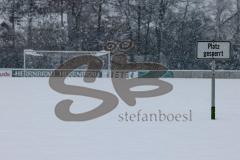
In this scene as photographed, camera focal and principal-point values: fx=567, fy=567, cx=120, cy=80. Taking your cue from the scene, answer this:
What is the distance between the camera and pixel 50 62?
147 feet

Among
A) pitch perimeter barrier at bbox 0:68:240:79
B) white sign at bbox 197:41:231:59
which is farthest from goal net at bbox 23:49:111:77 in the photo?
white sign at bbox 197:41:231:59

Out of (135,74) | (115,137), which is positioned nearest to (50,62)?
(135,74)

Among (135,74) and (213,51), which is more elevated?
(213,51)

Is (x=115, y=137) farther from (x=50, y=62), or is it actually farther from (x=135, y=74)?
(x=50, y=62)

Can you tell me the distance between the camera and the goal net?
41469 millimetres

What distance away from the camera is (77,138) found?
10555 millimetres

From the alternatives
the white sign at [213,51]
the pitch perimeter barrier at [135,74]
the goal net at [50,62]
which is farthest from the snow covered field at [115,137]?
the goal net at [50,62]

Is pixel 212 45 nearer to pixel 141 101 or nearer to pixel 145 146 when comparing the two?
pixel 145 146

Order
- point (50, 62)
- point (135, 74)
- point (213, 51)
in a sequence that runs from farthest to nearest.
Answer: point (50, 62)
point (135, 74)
point (213, 51)

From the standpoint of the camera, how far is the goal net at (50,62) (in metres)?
41.5

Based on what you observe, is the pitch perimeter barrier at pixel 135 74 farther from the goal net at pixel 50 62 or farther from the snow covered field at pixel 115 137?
the snow covered field at pixel 115 137

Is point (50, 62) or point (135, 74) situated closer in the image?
point (135, 74)

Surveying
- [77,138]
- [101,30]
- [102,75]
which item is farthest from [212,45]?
[101,30]

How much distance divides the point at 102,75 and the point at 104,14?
65.5 feet
